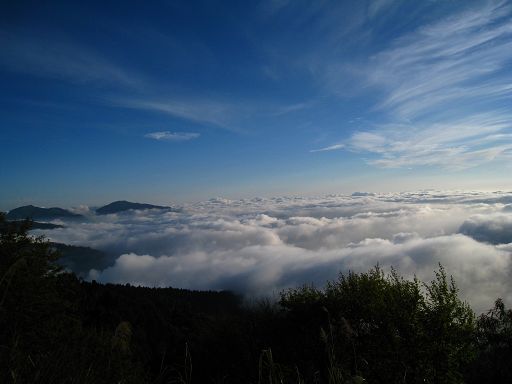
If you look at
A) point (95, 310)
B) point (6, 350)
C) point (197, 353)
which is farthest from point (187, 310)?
point (6, 350)

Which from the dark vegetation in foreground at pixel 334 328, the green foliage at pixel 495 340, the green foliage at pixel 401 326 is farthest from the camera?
the green foliage at pixel 495 340

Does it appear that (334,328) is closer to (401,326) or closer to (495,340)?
(401,326)

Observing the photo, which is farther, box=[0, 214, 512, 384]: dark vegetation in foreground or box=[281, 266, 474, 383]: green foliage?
box=[281, 266, 474, 383]: green foliage

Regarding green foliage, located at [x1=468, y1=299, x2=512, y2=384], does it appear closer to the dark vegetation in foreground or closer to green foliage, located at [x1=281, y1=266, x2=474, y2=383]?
the dark vegetation in foreground

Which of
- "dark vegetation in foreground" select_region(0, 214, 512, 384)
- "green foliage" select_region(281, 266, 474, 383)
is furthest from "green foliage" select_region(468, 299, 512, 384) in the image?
"green foliage" select_region(281, 266, 474, 383)

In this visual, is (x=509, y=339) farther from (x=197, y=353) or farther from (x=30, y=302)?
(x=30, y=302)

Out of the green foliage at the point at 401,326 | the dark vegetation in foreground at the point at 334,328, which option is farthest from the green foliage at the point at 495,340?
the green foliage at the point at 401,326

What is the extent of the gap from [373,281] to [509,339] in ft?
38.5

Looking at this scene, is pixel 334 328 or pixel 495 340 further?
pixel 495 340

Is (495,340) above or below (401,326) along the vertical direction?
below

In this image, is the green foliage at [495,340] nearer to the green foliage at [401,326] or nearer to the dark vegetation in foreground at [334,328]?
the dark vegetation in foreground at [334,328]

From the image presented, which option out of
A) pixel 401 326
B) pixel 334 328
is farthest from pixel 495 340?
pixel 334 328

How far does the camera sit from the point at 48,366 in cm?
357

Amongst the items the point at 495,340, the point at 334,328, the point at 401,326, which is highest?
the point at 334,328
